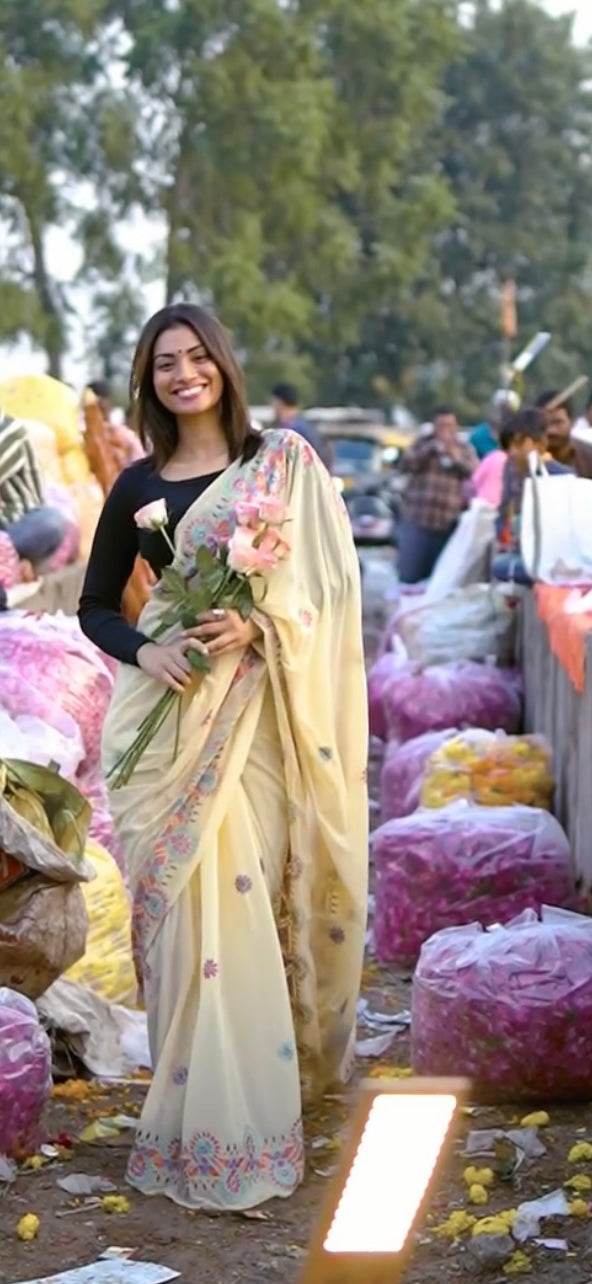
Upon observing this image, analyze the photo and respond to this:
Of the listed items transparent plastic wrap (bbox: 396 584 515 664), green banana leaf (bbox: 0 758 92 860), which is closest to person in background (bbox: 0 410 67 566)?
transparent plastic wrap (bbox: 396 584 515 664)

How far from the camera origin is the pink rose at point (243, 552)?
4.65m

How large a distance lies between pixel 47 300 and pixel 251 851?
3315 centimetres

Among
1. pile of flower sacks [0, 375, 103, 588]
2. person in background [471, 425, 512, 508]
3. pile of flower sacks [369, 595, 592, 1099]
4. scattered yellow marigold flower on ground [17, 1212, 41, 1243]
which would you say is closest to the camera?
scattered yellow marigold flower on ground [17, 1212, 41, 1243]

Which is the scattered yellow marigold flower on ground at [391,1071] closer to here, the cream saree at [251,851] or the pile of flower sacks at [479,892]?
the pile of flower sacks at [479,892]

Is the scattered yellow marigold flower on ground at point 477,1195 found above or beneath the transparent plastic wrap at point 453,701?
above

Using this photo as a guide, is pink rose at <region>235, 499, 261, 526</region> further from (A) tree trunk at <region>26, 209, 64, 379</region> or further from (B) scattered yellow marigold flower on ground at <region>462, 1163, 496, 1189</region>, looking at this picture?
(A) tree trunk at <region>26, 209, 64, 379</region>

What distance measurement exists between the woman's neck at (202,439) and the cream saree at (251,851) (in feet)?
0.30

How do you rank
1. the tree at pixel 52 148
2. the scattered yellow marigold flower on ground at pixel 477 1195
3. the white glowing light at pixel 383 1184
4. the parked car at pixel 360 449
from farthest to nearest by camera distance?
1. the tree at pixel 52 148
2. the parked car at pixel 360 449
3. the scattered yellow marigold flower on ground at pixel 477 1195
4. the white glowing light at pixel 383 1184

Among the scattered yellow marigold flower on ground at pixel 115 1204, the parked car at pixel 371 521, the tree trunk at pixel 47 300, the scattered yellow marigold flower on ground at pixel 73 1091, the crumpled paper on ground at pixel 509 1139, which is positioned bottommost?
the parked car at pixel 371 521

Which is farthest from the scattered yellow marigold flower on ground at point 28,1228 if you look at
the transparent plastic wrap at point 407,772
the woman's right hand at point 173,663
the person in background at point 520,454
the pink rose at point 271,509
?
the person in background at point 520,454

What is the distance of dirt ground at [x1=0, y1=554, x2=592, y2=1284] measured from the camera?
14.0 ft

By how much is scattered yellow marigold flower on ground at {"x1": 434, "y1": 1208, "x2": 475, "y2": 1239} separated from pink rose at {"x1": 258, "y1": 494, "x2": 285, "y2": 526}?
134 centimetres

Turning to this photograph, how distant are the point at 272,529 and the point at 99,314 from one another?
113ft

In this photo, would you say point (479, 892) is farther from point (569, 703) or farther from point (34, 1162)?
point (34, 1162)
